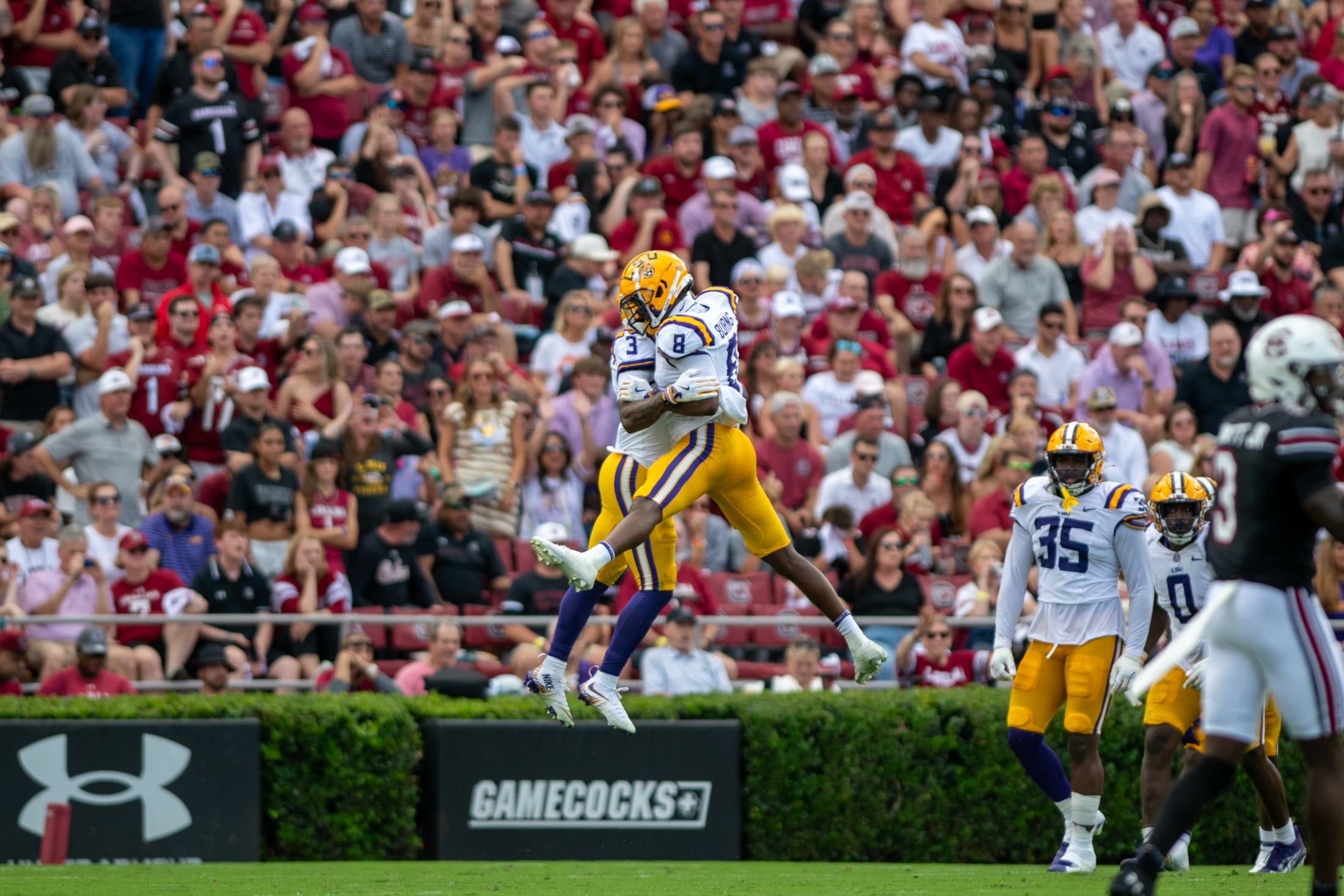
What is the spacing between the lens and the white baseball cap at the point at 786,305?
16484mm

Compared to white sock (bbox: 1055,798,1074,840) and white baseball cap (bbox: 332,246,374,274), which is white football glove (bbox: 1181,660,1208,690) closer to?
white sock (bbox: 1055,798,1074,840)

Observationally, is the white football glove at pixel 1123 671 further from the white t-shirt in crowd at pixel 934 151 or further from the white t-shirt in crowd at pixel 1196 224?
the white t-shirt in crowd at pixel 934 151

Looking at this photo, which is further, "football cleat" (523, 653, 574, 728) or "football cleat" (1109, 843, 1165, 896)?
"football cleat" (523, 653, 574, 728)

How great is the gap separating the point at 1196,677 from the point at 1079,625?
69 cm

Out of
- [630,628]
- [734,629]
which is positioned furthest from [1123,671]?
[734,629]

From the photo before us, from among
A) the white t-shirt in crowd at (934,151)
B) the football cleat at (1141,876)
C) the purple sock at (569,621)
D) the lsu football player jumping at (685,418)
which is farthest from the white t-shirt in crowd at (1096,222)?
the football cleat at (1141,876)

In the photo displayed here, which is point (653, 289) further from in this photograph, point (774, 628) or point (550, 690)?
point (774, 628)

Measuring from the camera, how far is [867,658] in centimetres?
1000

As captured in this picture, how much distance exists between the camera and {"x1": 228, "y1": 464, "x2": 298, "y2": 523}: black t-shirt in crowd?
14031 millimetres

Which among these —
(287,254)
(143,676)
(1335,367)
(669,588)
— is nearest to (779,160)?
(287,254)

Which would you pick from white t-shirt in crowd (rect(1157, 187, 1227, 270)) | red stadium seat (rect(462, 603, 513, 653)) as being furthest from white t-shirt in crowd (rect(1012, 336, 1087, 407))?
red stadium seat (rect(462, 603, 513, 653))

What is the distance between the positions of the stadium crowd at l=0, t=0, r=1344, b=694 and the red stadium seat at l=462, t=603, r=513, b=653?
21 millimetres

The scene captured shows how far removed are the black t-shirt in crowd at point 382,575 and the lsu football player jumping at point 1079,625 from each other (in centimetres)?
543

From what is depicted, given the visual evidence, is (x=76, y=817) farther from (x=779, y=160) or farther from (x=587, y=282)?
(x=779, y=160)
